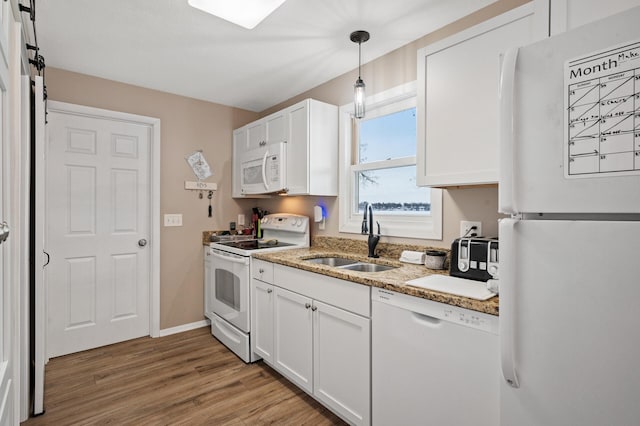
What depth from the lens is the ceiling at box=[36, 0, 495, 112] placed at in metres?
1.94

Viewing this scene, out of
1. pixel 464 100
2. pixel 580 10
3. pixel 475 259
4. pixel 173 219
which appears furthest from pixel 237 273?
pixel 580 10

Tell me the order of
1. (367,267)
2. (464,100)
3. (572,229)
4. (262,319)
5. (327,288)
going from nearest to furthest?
(572,229)
(464,100)
(327,288)
(367,267)
(262,319)

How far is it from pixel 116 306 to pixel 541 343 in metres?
3.26

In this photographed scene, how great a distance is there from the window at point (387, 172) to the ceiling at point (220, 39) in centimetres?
41

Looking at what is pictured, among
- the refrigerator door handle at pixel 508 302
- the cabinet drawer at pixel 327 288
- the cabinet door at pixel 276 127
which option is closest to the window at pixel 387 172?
the cabinet door at pixel 276 127

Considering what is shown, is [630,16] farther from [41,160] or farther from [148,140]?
[148,140]

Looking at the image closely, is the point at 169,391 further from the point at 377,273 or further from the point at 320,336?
the point at 377,273

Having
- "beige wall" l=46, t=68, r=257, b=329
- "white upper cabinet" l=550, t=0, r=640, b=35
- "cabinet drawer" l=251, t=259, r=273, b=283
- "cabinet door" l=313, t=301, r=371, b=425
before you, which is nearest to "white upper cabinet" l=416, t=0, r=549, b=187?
"white upper cabinet" l=550, t=0, r=640, b=35

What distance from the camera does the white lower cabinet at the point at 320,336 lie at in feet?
5.73

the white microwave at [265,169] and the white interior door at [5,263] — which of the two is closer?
the white interior door at [5,263]

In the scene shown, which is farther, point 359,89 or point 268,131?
point 268,131

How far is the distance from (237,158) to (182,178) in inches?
23.7

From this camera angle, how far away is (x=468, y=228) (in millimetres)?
1976

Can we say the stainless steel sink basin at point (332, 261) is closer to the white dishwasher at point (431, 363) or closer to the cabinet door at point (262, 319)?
the cabinet door at point (262, 319)
